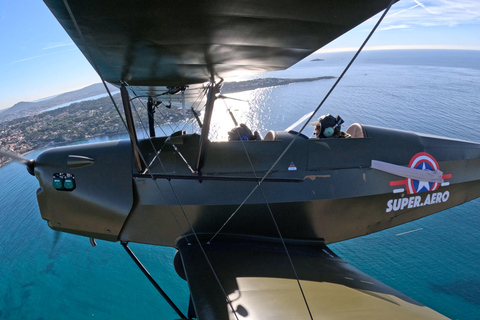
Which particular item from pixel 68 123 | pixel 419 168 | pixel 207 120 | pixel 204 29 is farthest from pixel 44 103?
pixel 419 168

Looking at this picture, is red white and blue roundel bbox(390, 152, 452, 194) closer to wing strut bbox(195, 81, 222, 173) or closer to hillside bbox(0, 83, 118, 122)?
wing strut bbox(195, 81, 222, 173)

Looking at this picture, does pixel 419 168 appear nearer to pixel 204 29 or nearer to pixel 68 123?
pixel 204 29

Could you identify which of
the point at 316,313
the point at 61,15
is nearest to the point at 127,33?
the point at 61,15

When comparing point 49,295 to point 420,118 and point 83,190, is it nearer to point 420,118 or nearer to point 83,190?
point 83,190

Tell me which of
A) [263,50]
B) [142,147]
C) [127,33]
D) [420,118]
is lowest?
[420,118]

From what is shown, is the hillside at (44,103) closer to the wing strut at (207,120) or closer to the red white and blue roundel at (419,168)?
the wing strut at (207,120)

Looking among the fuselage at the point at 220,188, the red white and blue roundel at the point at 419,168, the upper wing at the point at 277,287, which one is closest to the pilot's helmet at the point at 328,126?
the fuselage at the point at 220,188
